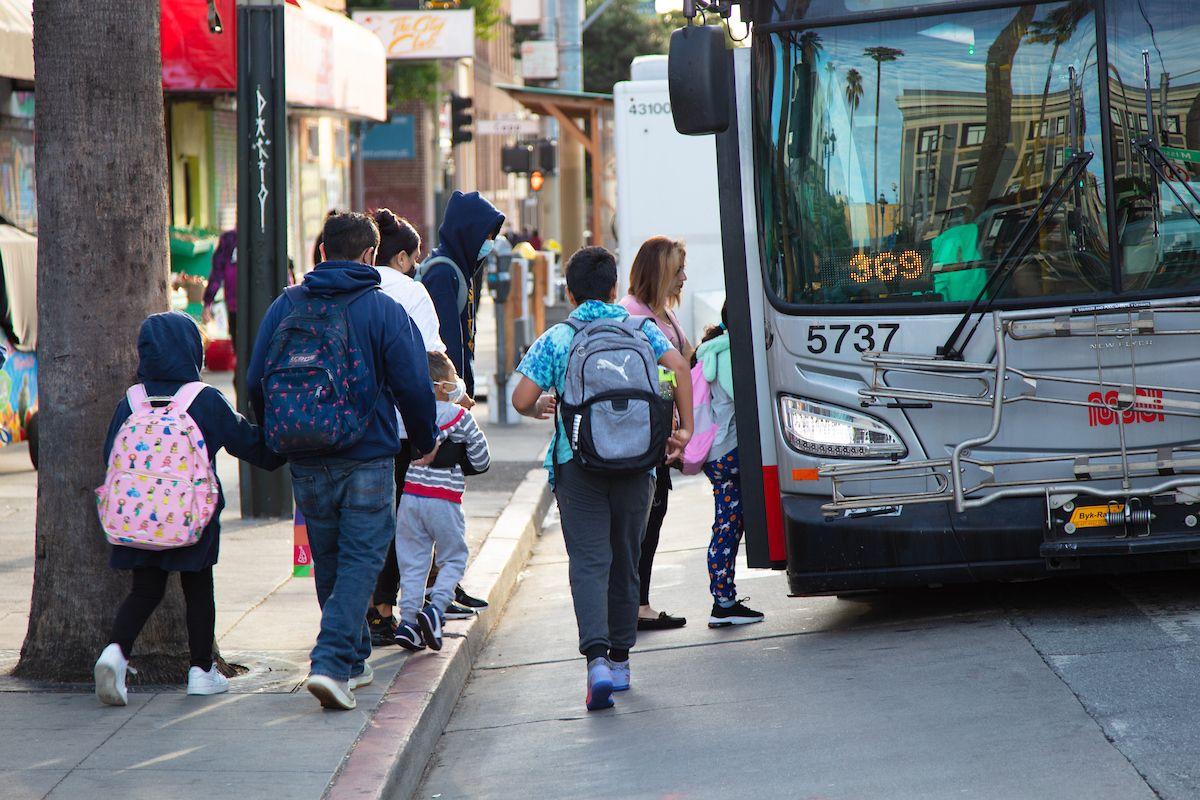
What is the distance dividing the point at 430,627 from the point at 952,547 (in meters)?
2.11

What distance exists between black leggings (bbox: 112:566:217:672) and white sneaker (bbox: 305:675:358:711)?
18.6 inches

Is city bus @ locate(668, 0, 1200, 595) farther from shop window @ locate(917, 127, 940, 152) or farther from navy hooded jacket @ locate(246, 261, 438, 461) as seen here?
navy hooded jacket @ locate(246, 261, 438, 461)

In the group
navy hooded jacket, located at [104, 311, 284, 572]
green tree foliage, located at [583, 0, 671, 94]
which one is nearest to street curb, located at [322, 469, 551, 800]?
navy hooded jacket, located at [104, 311, 284, 572]

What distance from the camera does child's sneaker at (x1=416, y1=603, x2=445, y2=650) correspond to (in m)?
6.89

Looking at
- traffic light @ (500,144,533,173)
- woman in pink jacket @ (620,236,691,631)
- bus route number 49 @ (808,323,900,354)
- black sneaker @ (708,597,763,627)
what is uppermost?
traffic light @ (500,144,533,173)

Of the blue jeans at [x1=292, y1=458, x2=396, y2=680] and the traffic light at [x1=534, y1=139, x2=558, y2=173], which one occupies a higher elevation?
the traffic light at [x1=534, y1=139, x2=558, y2=173]

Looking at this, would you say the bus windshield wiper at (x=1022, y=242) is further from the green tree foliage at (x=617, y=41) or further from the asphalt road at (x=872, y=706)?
the green tree foliage at (x=617, y=41)

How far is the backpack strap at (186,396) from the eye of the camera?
19.4 feet

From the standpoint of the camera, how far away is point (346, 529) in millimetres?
5895

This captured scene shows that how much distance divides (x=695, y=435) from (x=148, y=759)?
3.04 meters

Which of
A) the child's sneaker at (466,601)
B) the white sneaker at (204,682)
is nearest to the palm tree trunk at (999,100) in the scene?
the child's sneaker at (466,601)

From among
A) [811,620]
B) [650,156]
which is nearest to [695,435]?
[811,620]

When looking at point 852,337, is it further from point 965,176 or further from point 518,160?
point 518,160

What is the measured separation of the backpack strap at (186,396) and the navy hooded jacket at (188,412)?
15mm
